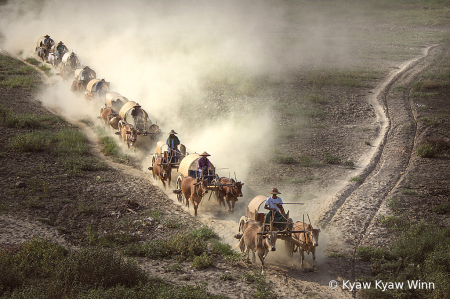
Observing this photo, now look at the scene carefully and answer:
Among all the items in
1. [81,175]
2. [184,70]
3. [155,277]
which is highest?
[184,70]

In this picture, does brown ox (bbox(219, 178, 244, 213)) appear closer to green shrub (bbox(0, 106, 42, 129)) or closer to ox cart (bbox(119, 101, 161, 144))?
ox cart (bbox(119, 101, 161, 144))

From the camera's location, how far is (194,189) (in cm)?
1373

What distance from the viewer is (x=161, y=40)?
4138 cm

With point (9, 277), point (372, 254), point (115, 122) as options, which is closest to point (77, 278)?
point (9, 277)

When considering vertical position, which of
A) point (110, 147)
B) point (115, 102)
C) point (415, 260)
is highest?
point (115, 102)

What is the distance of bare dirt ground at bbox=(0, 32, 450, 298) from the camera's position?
1021cm

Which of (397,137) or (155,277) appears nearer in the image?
(155,277)

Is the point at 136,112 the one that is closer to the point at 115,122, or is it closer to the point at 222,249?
the point at 115,122

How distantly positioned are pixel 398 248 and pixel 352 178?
5867 millimetres

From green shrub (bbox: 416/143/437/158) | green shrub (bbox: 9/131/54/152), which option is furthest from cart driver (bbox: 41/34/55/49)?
green shrub (bbox: 416/143/437/158)

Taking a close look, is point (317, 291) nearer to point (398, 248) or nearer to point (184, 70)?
point (398, 248)

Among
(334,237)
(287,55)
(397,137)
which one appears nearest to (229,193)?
(334,237)

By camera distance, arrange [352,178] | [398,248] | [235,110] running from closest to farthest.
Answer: [398,248]
[352,178]
[235,110]

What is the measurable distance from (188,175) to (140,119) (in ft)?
27.1
